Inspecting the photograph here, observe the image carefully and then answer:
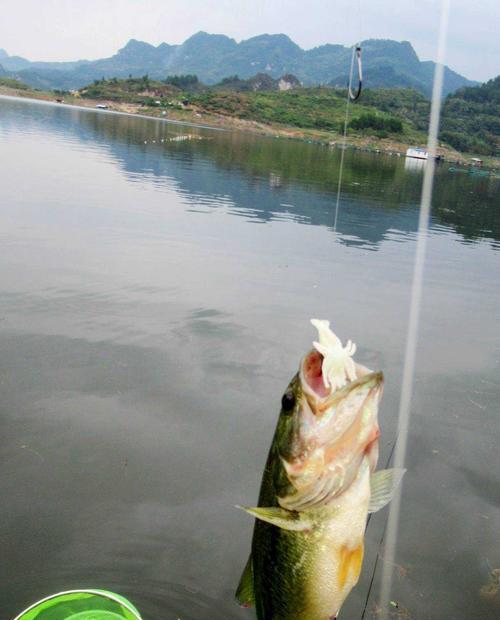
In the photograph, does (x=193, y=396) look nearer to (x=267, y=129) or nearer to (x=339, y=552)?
(x=339, y=552)

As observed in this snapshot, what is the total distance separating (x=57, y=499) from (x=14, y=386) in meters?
2.19

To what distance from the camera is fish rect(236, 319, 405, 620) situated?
6.42 feet

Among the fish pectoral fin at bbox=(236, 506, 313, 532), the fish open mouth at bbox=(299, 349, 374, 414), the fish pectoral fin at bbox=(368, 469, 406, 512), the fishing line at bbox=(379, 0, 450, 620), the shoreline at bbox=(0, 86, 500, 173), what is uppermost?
the shoreline at bbox=(0, 86, 500, 173)

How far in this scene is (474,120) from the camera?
15362 centimetres

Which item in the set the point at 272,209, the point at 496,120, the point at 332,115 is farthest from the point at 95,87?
the point at 272,209

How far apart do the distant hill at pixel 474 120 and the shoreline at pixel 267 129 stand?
6472 millimetres

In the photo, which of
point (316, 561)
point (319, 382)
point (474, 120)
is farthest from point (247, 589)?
point (474, 120)

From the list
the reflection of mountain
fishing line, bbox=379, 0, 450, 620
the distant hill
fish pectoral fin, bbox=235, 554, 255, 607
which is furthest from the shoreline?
fish pectoral fin, bbox=235, 554, 255, 607

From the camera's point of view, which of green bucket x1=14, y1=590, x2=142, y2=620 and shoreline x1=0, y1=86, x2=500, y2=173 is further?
shoreline x1=0, y1=86, x2=500, y2=173

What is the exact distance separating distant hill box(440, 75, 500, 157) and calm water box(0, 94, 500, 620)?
404 ft

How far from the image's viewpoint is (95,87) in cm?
17150

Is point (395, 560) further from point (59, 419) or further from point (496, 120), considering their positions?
point (496, 120)

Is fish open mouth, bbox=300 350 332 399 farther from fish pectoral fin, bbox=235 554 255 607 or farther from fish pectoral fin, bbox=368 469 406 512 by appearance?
fish pectoral fin, bbox=235 554 255 607

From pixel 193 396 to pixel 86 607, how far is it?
4.07 m
